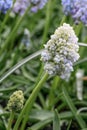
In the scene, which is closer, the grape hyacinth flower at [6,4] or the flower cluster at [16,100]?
the flower cluster at [16,100]

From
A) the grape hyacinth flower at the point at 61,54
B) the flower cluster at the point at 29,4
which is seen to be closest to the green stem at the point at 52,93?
the flower cluster at the point at 29,4

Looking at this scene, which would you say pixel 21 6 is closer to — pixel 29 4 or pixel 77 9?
pixel 29 4

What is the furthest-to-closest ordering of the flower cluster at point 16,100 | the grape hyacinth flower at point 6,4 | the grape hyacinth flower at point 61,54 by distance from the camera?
1. the grape hyacinth flower at point 6,4
2. the flower cluster at point 16,100
3. the grape hyacinth flower at point 61,54

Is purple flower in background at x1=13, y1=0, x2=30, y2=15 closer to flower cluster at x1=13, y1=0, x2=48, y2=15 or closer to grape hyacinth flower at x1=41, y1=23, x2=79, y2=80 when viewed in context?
flower cluster at x1=13, y1=0, x2=48, y2=15

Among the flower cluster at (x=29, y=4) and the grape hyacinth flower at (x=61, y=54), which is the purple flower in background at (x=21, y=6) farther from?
the grape hyacinth flower at (x=61, y=54)

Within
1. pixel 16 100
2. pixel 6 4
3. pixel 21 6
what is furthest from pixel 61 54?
pixel 21 6

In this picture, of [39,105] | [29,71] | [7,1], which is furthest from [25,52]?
[7,1]
